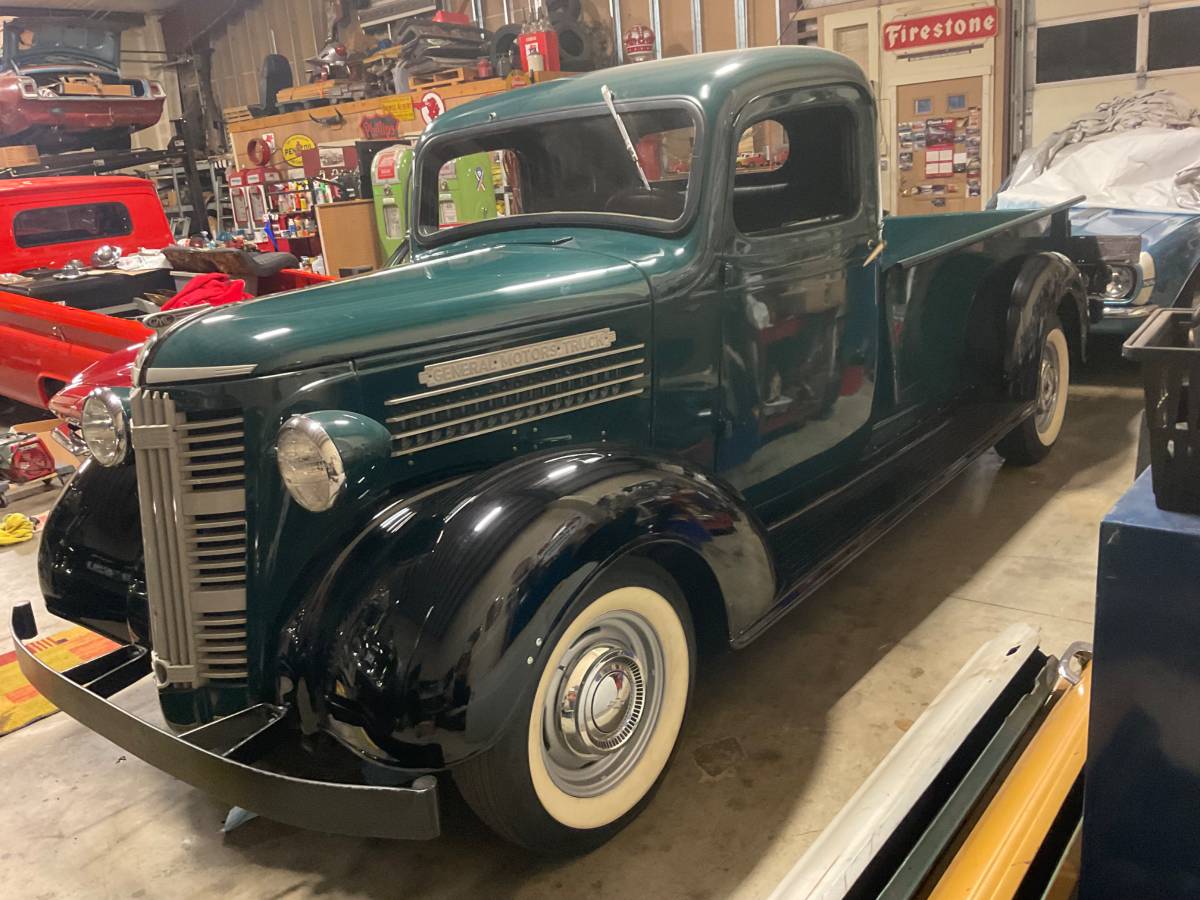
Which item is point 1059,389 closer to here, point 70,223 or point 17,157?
point 70,223

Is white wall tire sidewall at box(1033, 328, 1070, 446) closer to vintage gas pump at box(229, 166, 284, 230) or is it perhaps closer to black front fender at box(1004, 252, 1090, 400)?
black front fender at box(1004, 252, 1090, 400)

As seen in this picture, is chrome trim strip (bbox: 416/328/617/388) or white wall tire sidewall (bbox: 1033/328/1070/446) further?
white wall tire sidewall (bbox: 1033/328/1070/446)

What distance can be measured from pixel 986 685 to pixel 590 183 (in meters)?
1.68

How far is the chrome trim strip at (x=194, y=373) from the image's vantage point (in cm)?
185

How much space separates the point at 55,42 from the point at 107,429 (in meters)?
11.2

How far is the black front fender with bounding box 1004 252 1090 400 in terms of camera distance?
11.7 feet

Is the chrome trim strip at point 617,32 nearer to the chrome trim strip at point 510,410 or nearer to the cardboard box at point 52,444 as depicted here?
the cardboard box at point 52,444

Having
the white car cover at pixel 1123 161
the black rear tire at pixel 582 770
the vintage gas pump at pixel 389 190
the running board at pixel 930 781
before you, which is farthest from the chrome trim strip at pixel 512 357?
the vintage gas pump at pixel 389 190

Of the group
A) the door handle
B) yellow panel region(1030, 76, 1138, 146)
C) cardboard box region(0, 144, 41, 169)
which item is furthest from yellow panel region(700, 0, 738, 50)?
cardboard box region(0, 144, 41, 169)

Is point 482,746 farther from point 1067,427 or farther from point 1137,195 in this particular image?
point 1137,195

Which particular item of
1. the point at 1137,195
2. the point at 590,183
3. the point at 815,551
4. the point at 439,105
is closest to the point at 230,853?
the point at 815,551

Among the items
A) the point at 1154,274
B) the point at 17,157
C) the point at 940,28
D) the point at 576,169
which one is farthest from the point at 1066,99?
the point at 17,157

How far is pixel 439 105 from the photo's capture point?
8.17 metres

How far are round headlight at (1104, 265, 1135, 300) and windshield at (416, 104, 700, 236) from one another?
337cm
